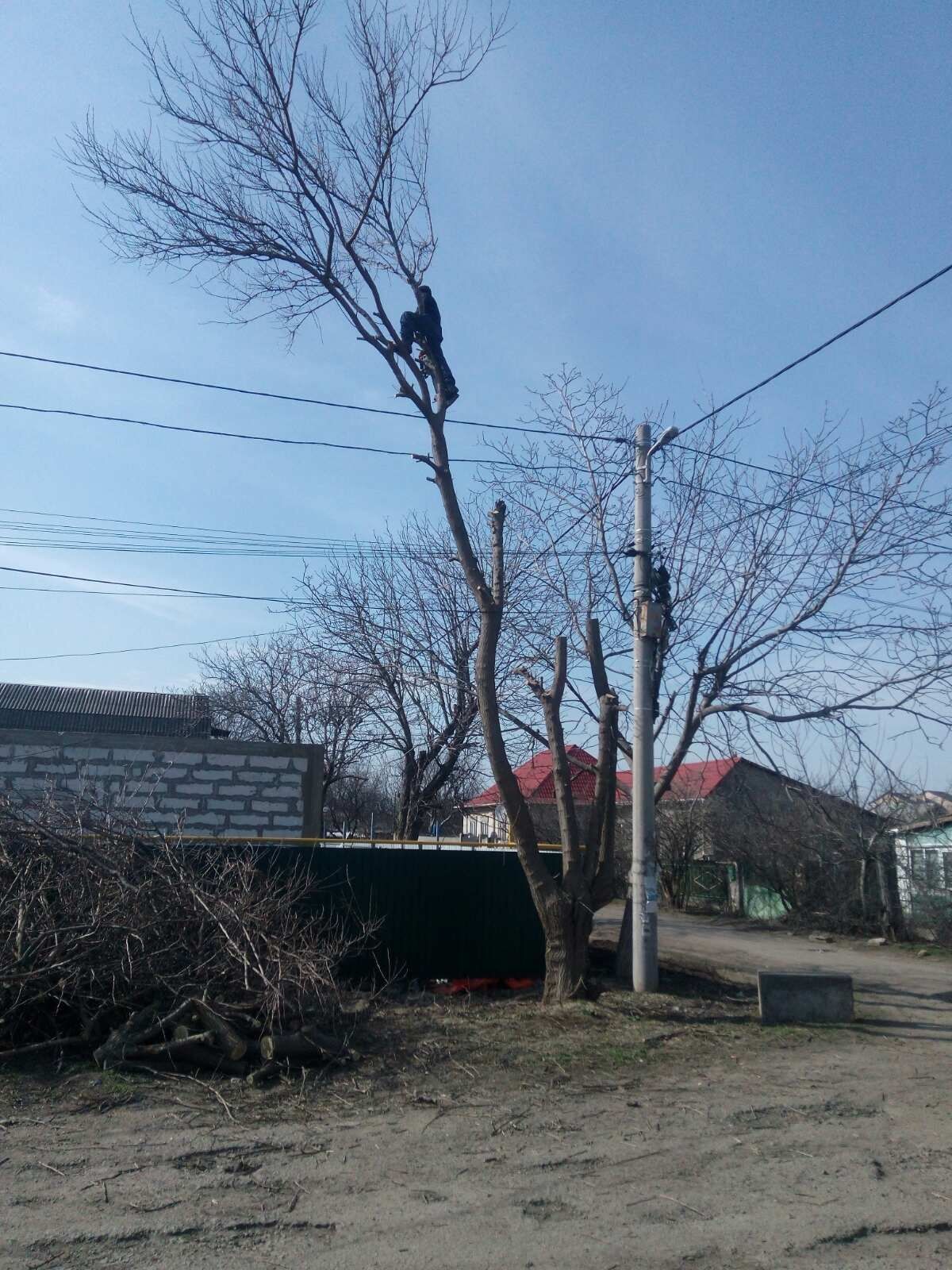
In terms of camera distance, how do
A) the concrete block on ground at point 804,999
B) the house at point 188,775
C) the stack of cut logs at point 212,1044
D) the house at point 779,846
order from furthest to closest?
the house at point 779,846 < the house at point 188,775 < the concrete block on ground at point 804,999 < the stack of cut logs at point 212,1044

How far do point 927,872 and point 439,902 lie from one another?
394 inches

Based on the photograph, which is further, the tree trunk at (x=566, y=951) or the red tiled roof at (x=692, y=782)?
the red tiled roof at (x=692, y=782)

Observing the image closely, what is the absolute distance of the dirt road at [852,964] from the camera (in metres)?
10.0

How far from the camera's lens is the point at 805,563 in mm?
11766

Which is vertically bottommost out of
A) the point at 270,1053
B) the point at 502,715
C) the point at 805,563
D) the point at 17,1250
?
the point at 17,1250

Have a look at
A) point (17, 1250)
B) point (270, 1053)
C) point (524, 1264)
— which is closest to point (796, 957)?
point (270, 1053)

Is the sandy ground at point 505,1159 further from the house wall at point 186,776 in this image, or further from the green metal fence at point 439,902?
the house wall at point 186,776

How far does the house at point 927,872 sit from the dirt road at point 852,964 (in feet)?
2.92

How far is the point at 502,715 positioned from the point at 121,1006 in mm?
5696

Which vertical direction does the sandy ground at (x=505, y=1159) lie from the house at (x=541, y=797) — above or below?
below

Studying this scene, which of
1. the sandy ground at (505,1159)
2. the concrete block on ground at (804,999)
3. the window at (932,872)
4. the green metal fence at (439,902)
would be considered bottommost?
the sandy ground at (505,1159)

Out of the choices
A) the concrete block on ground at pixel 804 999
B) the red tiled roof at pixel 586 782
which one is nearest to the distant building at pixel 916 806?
the red tiled roof at pixel 586 782

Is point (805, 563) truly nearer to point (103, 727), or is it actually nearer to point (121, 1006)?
point (121, 1006)

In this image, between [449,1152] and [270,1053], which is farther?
[270,1053]
